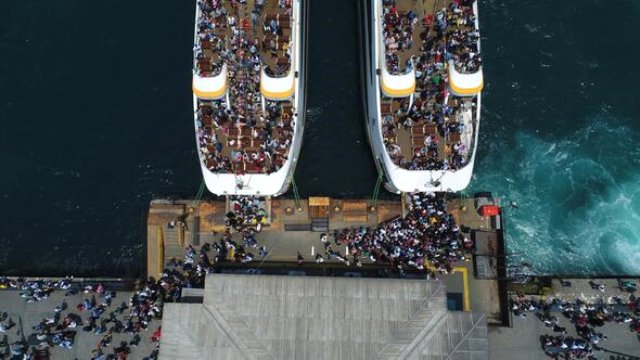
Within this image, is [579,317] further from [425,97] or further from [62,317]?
[62,317]

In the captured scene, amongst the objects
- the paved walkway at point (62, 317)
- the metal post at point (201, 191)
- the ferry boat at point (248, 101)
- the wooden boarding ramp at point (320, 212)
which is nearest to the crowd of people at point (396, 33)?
the ferry boat at point (248, 101)

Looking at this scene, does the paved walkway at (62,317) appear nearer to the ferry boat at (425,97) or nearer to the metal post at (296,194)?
the metal post at (296,194)

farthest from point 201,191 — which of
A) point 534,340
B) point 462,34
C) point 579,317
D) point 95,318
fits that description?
point 579,317

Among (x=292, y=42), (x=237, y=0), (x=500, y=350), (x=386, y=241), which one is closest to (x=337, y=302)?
(x=386, y=241)

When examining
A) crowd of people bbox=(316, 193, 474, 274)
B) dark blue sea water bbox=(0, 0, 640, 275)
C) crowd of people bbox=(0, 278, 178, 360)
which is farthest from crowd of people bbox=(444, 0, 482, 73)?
crowd of people bbox=(0, 278, 178, 360)

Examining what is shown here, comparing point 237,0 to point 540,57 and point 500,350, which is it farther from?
point 500,350

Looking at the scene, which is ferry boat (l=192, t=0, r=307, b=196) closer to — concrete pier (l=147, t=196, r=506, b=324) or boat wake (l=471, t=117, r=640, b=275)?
concrete pier (l=147, t=196, r=506, b=324)
